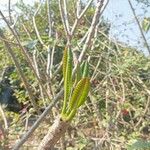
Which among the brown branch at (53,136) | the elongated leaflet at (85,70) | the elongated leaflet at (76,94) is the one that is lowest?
the brown branch at (53,136)

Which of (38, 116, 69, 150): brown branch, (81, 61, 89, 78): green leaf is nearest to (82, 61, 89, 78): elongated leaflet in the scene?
(81, 61, 89, 78): green leaf

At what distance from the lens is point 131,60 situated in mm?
3445

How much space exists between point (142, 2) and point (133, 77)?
3.88ft

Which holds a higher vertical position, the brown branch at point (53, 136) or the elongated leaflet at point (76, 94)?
the elongated leaflet at point (76, 94)

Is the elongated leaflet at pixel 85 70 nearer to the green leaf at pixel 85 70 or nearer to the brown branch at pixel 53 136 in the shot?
the green leaf at pixel 85 70

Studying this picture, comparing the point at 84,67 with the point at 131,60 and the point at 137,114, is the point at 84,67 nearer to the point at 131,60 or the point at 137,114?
the point at 131,60

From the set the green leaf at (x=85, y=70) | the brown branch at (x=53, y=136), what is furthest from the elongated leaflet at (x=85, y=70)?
the brown branch at (x=53, y=136)

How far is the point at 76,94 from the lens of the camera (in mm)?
691

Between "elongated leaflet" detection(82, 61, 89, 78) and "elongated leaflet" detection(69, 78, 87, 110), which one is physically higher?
"elongated leaflet" detection(82, 61, 89, 78)

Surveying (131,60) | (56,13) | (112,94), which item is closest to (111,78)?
(112,94)

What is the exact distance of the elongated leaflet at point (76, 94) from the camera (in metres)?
0.68

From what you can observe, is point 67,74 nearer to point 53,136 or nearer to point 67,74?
point 67,74

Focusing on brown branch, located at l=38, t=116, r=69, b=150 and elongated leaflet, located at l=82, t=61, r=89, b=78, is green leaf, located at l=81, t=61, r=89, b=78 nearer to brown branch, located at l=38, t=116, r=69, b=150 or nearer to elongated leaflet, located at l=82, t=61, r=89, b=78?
elongated leaflet, located at l=82, t=61, r=89, b=78

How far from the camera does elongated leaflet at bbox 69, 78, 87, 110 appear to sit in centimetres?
68
